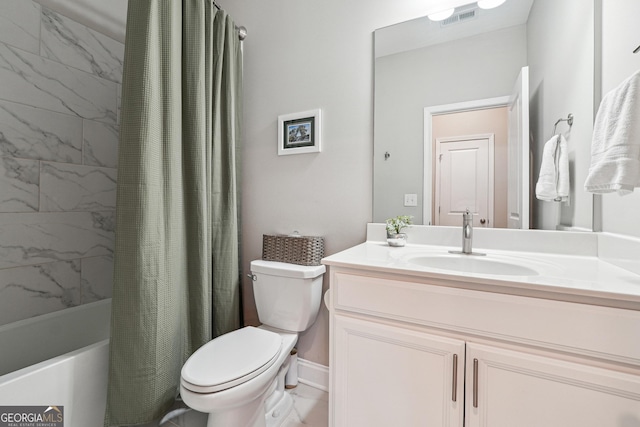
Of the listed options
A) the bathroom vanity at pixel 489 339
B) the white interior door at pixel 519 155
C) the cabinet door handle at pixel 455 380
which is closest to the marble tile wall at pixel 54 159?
the bathroom vanity at pixel 489 339

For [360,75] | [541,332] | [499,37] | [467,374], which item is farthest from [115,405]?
[499,37]

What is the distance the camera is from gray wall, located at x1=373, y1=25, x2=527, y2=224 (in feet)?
4.19

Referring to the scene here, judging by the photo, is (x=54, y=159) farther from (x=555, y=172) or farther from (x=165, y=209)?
(x=555, y=172)

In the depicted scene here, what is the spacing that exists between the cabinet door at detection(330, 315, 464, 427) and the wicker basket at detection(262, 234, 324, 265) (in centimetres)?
52

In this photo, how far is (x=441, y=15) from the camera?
4.48 ft

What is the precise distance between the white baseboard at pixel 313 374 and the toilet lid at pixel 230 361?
52 cm

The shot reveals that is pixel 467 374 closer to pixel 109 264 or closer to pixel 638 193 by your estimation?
pixel 638 193

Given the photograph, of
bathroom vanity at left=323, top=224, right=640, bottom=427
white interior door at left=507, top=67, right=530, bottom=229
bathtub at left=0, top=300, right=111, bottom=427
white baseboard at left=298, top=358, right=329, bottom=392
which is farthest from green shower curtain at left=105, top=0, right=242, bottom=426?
white interior door at left=507, top=67, right=530, bottom=229

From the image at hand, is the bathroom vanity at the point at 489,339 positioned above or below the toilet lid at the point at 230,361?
above

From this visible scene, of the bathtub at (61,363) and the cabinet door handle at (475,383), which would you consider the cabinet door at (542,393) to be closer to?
the cabinet door handle at (475,383)

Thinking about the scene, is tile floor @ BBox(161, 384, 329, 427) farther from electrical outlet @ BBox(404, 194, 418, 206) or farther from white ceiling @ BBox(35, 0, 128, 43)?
white ceiling @ BBox(35, 0, 128, 43)

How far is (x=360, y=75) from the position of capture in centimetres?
155

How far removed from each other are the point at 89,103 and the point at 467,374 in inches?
92.7

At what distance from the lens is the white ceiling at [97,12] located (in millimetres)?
1560
